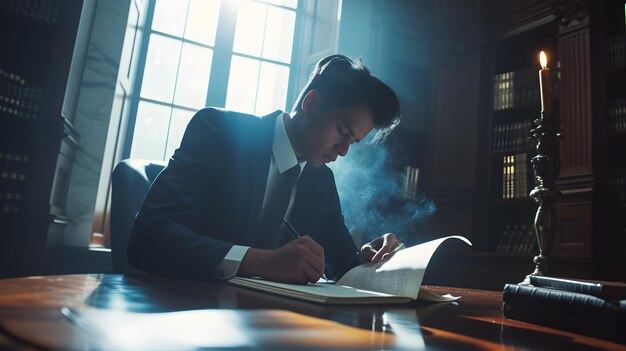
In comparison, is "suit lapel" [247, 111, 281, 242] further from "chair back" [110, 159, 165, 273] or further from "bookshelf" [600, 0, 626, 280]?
"bookshelf" [600, 0, 626, 280]

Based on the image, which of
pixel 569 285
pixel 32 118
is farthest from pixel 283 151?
pixel 32 118

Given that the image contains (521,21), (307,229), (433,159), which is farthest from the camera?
(433,159)

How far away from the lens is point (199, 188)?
3.74ft

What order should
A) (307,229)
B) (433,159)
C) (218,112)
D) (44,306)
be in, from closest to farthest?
1. (44,306)
2. (218,112)
3. (307,229)
4. (433,159)

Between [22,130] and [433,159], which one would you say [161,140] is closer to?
[22,130]

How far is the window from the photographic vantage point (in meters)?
2.92

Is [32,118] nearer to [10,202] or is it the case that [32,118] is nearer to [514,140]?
[10,202]

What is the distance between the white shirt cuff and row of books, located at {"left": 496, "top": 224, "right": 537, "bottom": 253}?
2.24m

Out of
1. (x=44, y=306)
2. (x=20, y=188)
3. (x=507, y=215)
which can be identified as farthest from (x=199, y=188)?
(x=507, y=215)

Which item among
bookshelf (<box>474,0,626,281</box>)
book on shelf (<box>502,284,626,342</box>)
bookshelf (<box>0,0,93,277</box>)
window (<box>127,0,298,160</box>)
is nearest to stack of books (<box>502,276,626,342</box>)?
book on shelf (<box>502,284,626,342</box>)

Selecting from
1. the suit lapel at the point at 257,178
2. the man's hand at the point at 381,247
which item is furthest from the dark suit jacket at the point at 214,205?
the man's hand at the point at 381,247

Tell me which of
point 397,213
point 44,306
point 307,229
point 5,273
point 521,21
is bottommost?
point 5,273

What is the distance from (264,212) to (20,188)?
1331 millimetres

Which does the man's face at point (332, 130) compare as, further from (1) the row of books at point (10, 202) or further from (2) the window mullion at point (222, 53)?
(2) the window mullion at point (222, 53)
